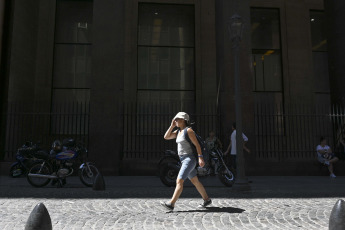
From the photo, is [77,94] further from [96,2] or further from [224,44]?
[224,44]

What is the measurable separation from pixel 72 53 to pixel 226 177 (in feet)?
40.0

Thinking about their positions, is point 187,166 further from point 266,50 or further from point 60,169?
point 266,50

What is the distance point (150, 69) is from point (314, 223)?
45.6ft

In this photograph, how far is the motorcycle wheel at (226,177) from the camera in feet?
27.5

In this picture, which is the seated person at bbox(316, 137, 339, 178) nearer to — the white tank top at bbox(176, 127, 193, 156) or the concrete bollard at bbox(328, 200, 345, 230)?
the white tank top at bbox(176, 127, 193, 156)

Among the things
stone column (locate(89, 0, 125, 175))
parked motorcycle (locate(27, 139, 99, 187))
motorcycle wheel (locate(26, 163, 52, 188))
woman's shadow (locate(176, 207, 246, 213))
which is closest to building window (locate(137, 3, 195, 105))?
stone column (locate(89, 0, 125, 175))

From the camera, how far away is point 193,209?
5.32m

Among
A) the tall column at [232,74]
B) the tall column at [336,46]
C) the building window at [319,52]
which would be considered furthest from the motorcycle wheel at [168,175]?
the building window at [319,52]

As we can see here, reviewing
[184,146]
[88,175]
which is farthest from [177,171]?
[184,146]

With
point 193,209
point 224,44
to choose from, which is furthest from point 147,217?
point 224,44

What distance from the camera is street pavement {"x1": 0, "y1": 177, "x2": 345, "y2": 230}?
4.34 m

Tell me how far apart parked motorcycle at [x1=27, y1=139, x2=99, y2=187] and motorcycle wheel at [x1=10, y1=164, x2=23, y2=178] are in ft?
9.88

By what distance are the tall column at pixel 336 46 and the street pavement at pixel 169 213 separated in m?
8.79

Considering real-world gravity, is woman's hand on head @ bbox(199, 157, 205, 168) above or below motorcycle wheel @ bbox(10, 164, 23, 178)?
above
